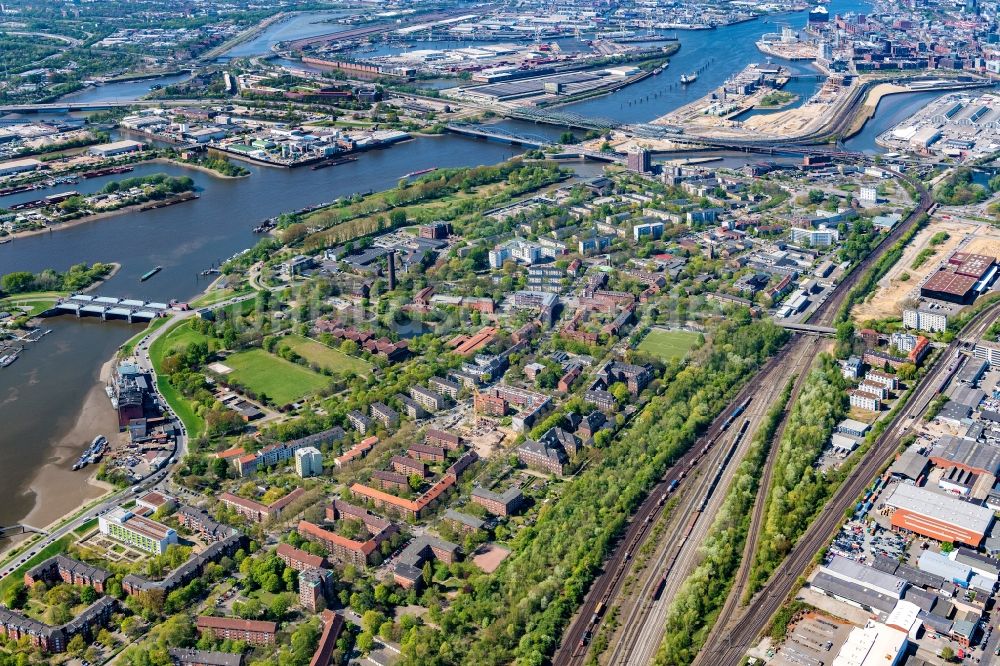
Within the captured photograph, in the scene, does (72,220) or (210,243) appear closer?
(210,243)

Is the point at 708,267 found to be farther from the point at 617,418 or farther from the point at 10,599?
the point at 10,599

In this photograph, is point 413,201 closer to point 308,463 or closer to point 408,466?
point 308,463

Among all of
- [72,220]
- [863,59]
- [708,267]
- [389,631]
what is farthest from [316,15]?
[389,631]

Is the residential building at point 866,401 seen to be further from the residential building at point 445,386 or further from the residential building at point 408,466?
the residential building at point 408,466

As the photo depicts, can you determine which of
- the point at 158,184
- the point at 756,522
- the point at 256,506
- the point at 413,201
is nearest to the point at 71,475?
the point at 256,506

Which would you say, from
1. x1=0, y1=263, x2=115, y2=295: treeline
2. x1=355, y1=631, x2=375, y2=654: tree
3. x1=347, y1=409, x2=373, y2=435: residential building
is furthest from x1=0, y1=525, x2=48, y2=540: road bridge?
x1=0, y1=263, x2=115, y2=295: treeline
